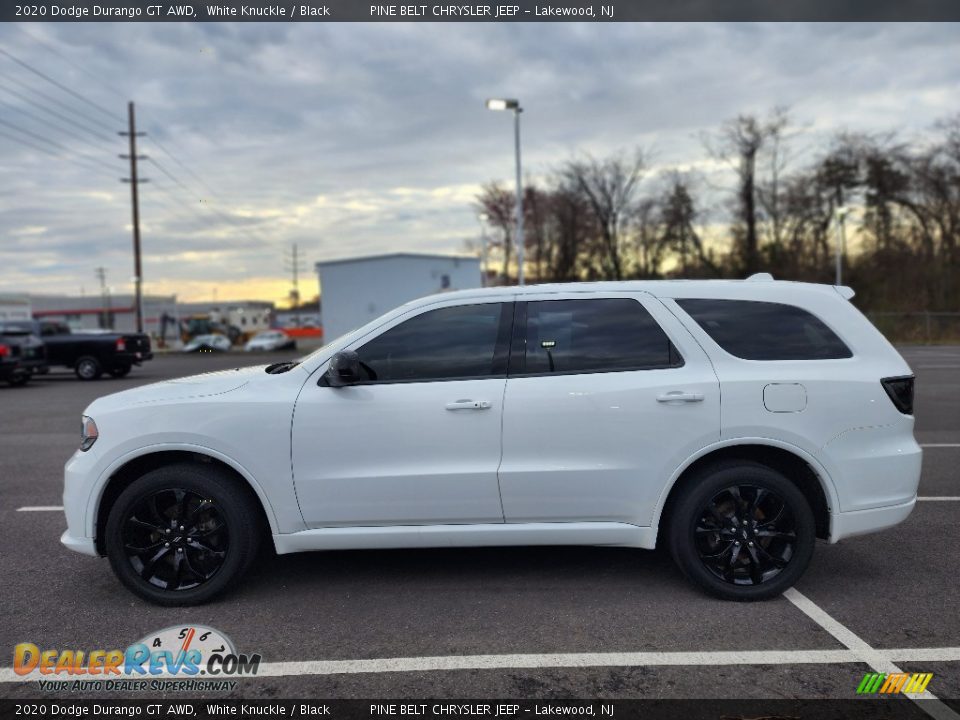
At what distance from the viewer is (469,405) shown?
3.97m

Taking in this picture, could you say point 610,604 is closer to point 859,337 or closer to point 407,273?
point 859,337

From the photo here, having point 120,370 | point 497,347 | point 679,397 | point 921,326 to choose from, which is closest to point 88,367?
point 120,370

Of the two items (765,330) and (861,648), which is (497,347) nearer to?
(765,330)

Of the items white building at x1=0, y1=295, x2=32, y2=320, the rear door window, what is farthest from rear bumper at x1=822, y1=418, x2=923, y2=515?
white building at x1=0, y1=295, x2=32, y2=320

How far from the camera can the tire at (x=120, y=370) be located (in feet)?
71.2

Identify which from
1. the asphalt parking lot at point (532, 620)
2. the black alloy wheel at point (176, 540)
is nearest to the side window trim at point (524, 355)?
the asphalt parking lot at point (532, 620)

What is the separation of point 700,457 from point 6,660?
3.49m

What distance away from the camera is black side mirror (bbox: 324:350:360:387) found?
3.92 meters

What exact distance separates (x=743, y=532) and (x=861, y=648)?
0.75m

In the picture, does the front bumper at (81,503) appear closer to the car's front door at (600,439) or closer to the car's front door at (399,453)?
the car's front door at (399,453)

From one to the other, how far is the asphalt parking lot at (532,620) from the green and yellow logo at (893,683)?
0.04 metres

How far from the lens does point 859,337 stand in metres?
4.13

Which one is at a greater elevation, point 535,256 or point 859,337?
point 535,256

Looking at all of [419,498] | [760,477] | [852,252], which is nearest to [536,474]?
[419,498]
